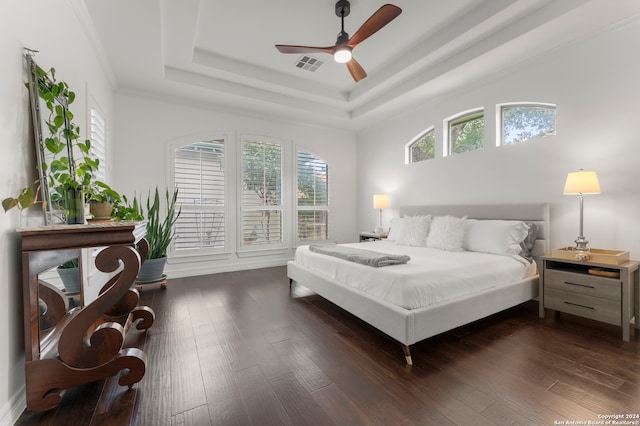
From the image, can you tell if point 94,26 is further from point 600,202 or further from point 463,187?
point 600,202

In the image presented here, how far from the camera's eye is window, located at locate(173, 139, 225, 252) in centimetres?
450

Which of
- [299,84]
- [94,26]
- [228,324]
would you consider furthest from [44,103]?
[299,84]

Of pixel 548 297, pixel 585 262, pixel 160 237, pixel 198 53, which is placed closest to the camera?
pixel 585 262

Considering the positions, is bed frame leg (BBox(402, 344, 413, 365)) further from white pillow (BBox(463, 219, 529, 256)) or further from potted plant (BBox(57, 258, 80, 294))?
potted plant (BBox(57, 258, 80, 294))

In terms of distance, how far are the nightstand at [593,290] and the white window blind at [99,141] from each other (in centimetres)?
477

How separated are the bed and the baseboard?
7.03ft

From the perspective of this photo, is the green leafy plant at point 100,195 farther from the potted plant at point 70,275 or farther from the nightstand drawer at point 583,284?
the nightstand drawer at point 583,284

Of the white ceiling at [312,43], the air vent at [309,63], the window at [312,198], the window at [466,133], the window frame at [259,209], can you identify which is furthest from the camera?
the window at [312,198]

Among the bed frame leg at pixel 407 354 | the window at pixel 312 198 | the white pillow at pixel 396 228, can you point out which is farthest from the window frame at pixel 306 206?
the bed frame leg at pixel 407 354

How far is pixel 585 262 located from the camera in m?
2.52

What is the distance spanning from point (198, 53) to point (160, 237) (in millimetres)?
2496

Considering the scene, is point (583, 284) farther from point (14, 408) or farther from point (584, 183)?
point (14, 408)

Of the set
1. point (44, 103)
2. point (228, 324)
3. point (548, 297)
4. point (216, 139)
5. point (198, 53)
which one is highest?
point (198, 53)

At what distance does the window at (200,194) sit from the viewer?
450 cm
